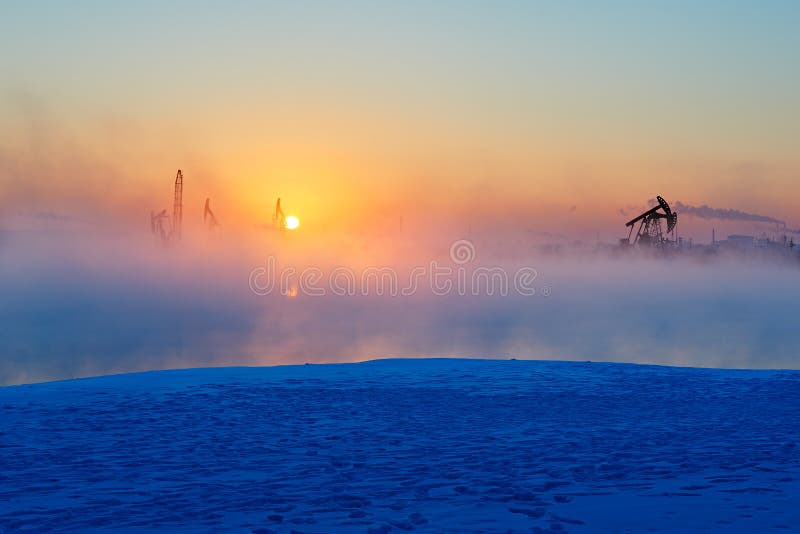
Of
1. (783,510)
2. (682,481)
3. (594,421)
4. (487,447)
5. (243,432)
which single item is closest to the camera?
(783,510)

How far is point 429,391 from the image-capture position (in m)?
19.5

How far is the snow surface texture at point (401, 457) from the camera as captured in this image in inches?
353

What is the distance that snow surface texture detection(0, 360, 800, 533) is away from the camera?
8977 mm

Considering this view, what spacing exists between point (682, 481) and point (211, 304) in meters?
126

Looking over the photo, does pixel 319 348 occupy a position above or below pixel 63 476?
below

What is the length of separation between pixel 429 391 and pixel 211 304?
116230 mm

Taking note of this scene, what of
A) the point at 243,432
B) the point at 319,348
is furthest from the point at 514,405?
the point at 319,348

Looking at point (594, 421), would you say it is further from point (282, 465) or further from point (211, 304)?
point (211, 304)

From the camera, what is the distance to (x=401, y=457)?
11.9m

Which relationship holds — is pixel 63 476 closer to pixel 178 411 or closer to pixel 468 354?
pixel 178 411

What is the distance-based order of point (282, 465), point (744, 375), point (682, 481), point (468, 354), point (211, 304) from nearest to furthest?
point (682, 481), point (282, 465), point (744, 375), point (468, 354), point (211, 304)

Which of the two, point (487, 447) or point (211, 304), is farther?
point (211, 304)

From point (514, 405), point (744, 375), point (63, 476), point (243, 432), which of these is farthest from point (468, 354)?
point (63, 476)

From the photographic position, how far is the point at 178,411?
53.7 ft
